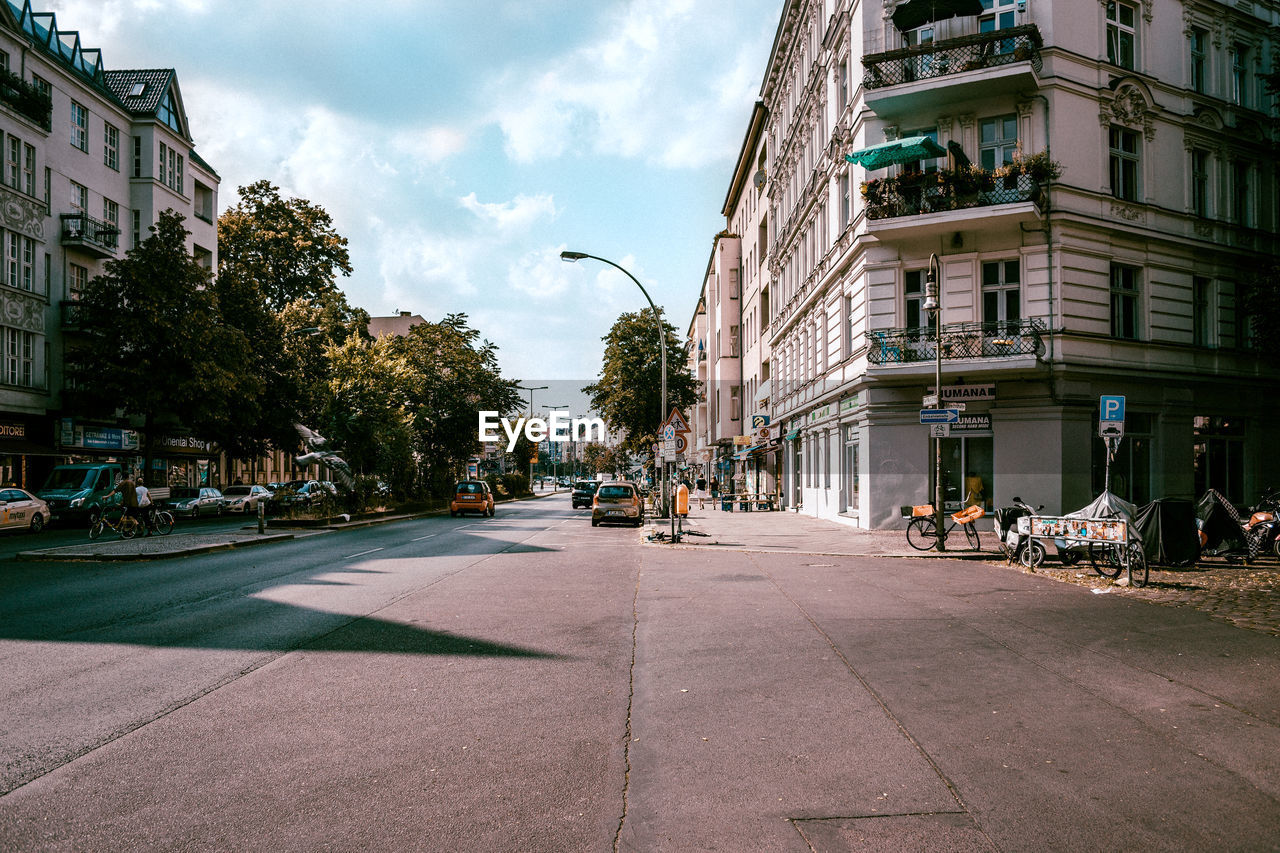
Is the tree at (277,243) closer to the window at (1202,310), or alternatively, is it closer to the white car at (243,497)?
the white car at (243,497)

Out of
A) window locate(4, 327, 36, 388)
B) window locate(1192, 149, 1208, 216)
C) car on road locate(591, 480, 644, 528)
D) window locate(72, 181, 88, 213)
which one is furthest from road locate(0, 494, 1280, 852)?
window locate(72, 181, 88, 213)

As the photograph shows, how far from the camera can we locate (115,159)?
136 feet

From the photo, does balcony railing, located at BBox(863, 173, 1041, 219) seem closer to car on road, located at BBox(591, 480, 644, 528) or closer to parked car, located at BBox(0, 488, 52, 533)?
car on road, located at BBox(591, 480, 644, 528)

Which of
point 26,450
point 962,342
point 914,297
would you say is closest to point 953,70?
point 914,297

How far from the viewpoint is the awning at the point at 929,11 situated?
909 inches

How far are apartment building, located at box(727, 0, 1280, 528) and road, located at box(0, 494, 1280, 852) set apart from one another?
13091mm

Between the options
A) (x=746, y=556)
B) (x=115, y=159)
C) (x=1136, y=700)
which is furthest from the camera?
(x=115, y=159)

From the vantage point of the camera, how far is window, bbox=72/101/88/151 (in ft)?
125

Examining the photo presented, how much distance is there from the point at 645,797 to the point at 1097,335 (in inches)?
924

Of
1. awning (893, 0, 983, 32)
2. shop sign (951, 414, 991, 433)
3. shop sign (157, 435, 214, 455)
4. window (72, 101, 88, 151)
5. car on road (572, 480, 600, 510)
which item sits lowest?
car on road (572, 480, 600, 510)

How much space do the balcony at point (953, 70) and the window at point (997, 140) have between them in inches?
35.2

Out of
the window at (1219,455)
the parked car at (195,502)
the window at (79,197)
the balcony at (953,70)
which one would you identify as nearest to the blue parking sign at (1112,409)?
the balcony at (953,70)

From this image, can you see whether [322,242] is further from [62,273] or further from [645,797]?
[645,797]

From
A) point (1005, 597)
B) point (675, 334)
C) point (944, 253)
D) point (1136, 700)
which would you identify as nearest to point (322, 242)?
point (675, 334)
